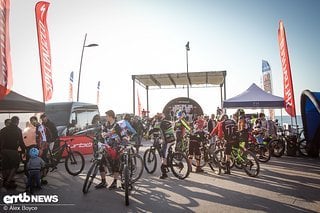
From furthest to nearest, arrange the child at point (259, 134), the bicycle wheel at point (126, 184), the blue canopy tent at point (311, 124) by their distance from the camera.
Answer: the child at point (259, 134) → the blue canopy tent at point (311, 124) → the bicycle wheel at point (126, 184)

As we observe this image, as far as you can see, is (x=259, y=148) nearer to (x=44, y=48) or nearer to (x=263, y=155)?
(x=263, y=155)

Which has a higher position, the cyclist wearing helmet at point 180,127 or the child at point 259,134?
the cyclist wearing helmet at point 180,127

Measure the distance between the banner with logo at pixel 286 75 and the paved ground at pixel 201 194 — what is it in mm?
4555

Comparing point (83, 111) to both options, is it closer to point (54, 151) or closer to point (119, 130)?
point (54, 151)

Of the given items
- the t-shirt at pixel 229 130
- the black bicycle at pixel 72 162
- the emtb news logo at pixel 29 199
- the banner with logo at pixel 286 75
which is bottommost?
the emtb news logo at pixel 29 199

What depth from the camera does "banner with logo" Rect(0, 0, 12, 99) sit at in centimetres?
734

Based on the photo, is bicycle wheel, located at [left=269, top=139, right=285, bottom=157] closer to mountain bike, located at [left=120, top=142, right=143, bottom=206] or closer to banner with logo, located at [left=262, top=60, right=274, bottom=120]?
mountain bike, located at [left=120, top=142, right=143, bottom=206]

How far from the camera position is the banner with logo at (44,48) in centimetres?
1134

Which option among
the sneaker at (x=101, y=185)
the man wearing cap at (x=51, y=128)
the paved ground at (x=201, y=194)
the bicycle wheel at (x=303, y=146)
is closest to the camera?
the paved ground at (x=201, y=194)

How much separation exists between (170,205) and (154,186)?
1564mm

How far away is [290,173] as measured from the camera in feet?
24.9

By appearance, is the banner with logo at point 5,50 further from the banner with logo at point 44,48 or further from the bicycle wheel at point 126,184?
the bicycle wheel at point 126,184

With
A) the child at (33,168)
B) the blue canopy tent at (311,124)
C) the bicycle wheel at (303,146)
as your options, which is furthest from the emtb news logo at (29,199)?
the bicycle wheel at (303,146)

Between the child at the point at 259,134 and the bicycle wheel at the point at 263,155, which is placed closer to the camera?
the bicycle wheel at the point at 263,155
